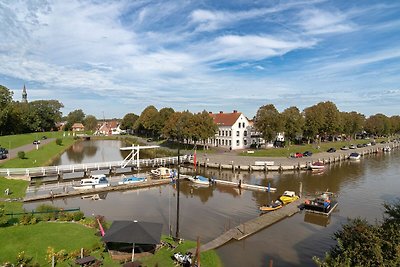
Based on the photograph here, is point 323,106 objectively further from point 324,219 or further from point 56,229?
point 56,229

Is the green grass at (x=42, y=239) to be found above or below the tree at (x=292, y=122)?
below

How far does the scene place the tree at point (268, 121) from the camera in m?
66.8

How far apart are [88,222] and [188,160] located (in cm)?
3487

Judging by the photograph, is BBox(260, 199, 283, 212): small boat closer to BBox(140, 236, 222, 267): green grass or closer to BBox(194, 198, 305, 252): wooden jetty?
BBox(194, 198, 305, 252): wooden jetty

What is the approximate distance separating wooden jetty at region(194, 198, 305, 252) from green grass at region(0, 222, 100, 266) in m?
7.78

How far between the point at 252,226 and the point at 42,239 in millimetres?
15097

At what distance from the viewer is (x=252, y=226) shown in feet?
79.8

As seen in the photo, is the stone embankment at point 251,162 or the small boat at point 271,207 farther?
the stone embankment at point 251,162

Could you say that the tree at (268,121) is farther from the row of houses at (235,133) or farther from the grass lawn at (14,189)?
the grass lawn at (14,189)

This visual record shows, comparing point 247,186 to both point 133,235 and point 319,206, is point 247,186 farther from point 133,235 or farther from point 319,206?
point 133,235

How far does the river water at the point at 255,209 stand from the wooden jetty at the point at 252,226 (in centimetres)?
50

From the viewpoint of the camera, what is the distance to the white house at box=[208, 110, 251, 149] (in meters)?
72.6

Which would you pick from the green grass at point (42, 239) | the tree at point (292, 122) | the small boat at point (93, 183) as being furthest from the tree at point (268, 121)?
the green grass at point (42, 239)

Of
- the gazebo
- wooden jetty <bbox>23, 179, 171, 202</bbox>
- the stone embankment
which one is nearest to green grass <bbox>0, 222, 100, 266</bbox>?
the gazebo
